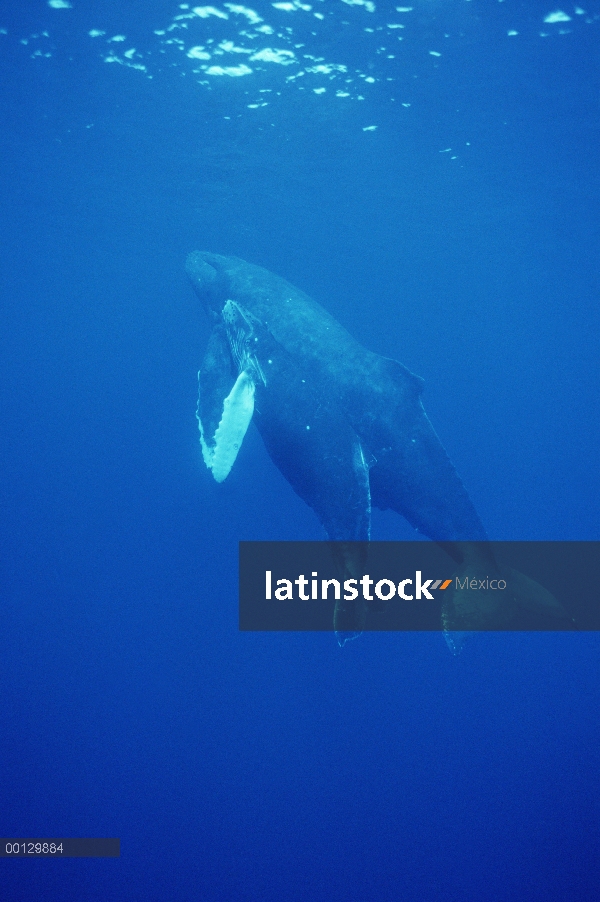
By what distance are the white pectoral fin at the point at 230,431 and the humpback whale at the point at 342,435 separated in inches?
0.7

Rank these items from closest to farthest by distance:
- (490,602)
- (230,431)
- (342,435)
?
(490,602) < (342,435) < (230,431)

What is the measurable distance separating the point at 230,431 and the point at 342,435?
1.84 meters

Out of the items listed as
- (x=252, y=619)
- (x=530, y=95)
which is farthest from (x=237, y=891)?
(x=530, y=95)

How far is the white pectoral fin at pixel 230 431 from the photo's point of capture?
8.23 m

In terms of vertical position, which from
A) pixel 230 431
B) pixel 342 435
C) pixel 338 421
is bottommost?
pixel 342 435

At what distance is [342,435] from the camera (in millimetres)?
8016

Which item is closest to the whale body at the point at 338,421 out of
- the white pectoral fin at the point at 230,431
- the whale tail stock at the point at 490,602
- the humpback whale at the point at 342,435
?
the humpback whale at the point at 342,435

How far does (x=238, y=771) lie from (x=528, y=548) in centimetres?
853

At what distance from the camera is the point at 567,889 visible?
11.0 meters

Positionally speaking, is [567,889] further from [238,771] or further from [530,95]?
[530,95]

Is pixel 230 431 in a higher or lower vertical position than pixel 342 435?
higher

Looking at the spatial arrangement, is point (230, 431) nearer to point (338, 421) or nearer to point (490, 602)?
point (338, 421)

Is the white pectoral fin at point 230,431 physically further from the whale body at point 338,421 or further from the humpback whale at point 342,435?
the whale body at point 338,421

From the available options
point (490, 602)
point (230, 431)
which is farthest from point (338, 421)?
point (490, 602)
